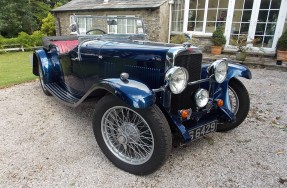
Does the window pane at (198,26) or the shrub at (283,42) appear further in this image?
the window pane at (198,26)

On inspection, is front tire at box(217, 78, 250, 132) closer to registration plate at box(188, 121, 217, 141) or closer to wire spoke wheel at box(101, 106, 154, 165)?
registration plate at box(188, 121, 217, 141)

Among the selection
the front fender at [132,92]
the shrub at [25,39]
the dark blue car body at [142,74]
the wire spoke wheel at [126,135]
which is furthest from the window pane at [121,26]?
the shrub at [25,39]

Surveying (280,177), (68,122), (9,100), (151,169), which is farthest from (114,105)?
(9,100)

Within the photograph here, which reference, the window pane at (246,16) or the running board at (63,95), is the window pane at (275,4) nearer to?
the window pane at (246,16)

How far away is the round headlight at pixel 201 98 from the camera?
2.59 m

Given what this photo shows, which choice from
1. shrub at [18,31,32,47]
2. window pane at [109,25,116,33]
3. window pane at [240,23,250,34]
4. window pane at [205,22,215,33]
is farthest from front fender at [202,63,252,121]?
shrub at [18,31,32,47]

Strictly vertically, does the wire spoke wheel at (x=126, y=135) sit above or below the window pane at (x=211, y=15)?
below

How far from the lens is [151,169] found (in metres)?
2.30

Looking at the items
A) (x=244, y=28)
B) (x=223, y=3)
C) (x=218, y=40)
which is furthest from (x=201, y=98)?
(x=223, y=3)

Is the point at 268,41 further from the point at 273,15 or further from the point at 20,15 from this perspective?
the point at 20,15

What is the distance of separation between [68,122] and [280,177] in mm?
3004

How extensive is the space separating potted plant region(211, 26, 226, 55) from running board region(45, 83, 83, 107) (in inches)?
255

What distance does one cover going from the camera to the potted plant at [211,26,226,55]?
853cm

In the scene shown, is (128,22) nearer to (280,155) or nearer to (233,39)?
(280,155)
